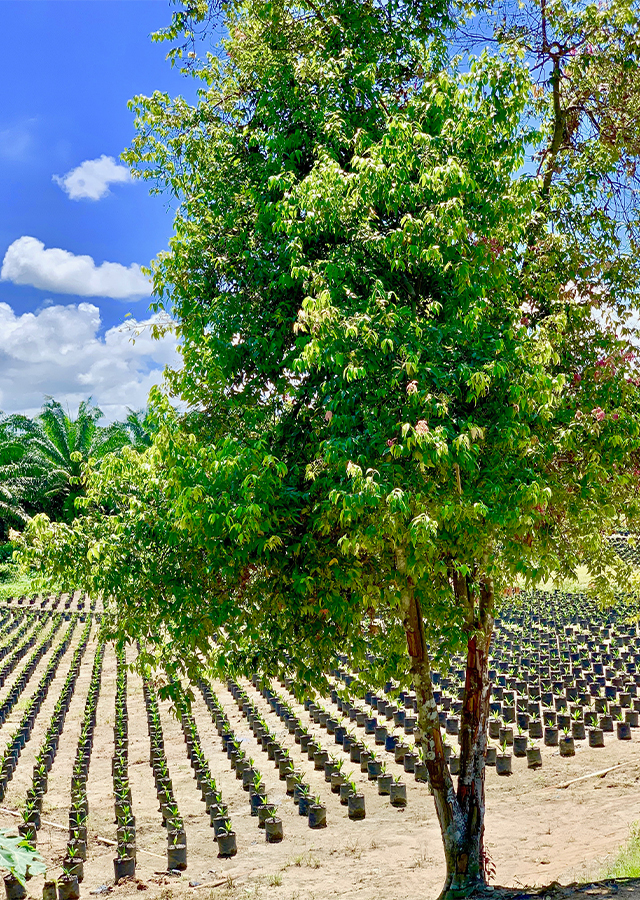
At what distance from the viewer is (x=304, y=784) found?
33.3ft

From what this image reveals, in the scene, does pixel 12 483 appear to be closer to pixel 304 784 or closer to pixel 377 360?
pixel 304 784

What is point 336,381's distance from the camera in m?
5.57

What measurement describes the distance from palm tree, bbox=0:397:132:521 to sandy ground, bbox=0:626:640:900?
27467mm

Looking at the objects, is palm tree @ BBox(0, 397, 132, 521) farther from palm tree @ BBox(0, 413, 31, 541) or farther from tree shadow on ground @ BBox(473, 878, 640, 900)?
tree shadow on ground @ BBox(473, 878, 640, 900)

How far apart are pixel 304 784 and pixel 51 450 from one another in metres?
33.2

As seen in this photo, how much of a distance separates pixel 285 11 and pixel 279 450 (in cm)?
435

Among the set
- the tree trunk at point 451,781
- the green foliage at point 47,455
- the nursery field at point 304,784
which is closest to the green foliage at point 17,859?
the nursery field at point 304,784

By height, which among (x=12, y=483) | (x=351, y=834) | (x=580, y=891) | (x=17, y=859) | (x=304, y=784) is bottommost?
(x=351, y=834)

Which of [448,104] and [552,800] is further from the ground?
[448,104]

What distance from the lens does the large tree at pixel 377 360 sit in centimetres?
535

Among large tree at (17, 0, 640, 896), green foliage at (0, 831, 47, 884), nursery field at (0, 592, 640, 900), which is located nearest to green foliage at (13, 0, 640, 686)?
large tree at (17, 0, 640, 896)

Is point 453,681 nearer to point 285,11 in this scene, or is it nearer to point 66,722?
point 66,722

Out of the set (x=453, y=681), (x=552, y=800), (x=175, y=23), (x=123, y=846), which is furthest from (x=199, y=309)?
(x=453, y=681)

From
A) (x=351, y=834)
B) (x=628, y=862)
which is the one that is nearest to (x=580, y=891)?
(x=628, y=862)
